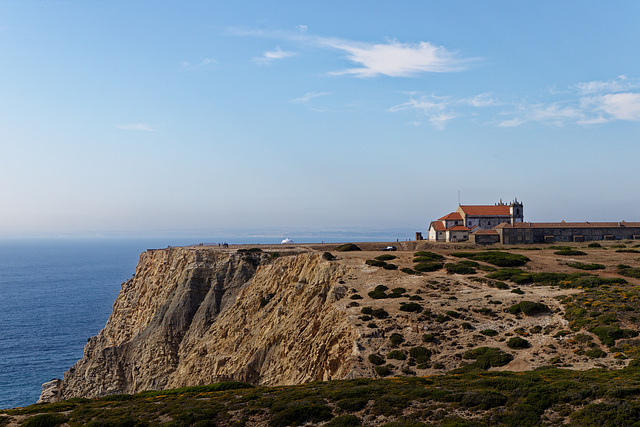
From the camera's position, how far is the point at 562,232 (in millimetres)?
87312

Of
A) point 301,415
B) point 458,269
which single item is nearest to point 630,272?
point 458,269

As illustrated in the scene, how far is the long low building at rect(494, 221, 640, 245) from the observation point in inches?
3337

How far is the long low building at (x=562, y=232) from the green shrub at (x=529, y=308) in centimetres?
4824

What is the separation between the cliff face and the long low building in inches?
1800

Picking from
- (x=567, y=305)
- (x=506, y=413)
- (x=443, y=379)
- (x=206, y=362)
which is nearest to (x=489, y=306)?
(x=567, y=305)

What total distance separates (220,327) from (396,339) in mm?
29948

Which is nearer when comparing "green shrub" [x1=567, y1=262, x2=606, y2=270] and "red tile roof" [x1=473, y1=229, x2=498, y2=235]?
"green shrub" [x1=567, y1=262, x2=606, y2=270]

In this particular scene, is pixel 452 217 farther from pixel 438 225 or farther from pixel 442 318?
pixel 442 318

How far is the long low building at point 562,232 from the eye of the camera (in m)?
84.8

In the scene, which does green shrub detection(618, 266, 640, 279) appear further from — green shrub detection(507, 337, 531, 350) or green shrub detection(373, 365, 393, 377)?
green shrub detection(373, 365, 393, 377)

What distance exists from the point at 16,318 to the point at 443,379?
106266 millimetres

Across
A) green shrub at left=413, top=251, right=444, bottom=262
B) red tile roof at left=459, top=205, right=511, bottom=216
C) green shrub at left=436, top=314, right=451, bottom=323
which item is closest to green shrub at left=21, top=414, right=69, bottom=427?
green shrub at left=436, top=314, right=451, bottom=323

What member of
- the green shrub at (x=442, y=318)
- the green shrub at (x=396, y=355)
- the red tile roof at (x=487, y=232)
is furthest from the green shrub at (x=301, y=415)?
the red tile roof at (x=487, y=232)

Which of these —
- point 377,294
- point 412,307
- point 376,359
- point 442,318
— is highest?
point 377,294
